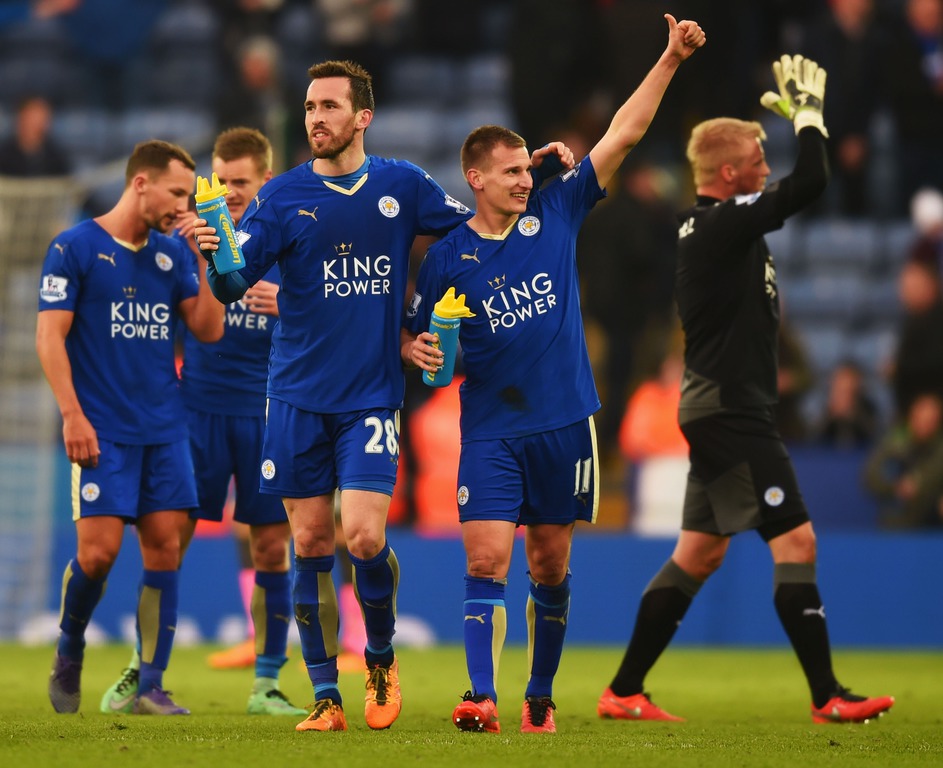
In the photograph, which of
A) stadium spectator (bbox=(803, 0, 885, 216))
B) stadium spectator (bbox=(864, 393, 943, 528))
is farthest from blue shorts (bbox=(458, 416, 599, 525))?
stadium spectator (bbox=(803, 0, 885, 216))

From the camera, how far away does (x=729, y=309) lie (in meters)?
7.43

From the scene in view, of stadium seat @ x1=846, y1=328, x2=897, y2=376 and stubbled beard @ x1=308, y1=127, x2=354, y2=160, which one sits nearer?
stubbled beard @ x1=308, y1=127, x2=354, y2=160

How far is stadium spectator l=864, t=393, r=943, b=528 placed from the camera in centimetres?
1184

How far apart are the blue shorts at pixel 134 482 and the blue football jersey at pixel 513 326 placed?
57.1 inches

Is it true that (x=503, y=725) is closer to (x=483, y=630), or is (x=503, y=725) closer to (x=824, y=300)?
(x=483, y=630)

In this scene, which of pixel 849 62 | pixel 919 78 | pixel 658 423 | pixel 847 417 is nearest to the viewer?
pixel 658 423

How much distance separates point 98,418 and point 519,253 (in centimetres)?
207

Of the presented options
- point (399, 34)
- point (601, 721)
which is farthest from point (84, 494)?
point (399, 34)

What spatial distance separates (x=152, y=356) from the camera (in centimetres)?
742

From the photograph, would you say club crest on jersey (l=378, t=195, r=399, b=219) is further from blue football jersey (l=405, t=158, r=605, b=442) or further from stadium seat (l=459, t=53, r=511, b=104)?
stadium seat (l=459, t=53, r=511, b=104)

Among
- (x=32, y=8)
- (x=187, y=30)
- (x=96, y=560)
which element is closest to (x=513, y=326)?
(x=96, y=560)

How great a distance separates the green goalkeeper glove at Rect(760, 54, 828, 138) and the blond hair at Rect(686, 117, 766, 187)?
0.33 metres

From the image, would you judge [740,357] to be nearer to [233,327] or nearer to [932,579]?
[233,327]

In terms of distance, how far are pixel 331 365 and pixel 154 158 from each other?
1.60 m
